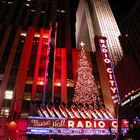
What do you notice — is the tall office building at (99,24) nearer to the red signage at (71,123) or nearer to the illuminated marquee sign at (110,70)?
the illuminated marquee sign at (110,70)

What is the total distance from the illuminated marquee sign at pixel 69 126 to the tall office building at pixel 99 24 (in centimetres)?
7159

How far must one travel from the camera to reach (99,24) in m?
115

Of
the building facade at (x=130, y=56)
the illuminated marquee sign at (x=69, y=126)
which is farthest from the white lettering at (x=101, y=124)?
the building facade at (x=130, y=56)

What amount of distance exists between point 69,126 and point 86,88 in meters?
8.67

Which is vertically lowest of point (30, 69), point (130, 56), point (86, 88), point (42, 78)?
point (86, 88)

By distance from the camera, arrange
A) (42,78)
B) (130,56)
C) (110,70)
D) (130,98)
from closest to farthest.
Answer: (130,98)
(110,70)
(42,78)
(130,56)

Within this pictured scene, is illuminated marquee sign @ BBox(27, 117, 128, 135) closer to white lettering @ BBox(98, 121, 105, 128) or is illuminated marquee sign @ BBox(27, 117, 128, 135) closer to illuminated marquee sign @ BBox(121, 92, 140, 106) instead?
white lettering @ BBox(98, 121, 105, 128)

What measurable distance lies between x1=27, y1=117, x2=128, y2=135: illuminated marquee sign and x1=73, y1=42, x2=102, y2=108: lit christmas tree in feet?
14.1

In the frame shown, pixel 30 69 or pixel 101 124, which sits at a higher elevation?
pixel 30 69

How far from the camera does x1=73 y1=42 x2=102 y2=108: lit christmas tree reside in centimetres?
3181

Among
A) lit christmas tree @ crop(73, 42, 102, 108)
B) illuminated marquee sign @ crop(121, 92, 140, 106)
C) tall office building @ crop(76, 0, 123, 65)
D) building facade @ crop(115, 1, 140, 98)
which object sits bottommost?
illuminated marquee sign @ crop(121, 92, 140, 106)

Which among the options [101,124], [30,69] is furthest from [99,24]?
[101,124]

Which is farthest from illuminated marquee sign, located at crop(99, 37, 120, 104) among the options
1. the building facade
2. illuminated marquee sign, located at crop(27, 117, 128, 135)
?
illuminated marquee sign, located at crop(27, 117, 128, 135)

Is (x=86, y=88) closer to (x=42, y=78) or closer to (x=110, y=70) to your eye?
(x=110, y=70)
